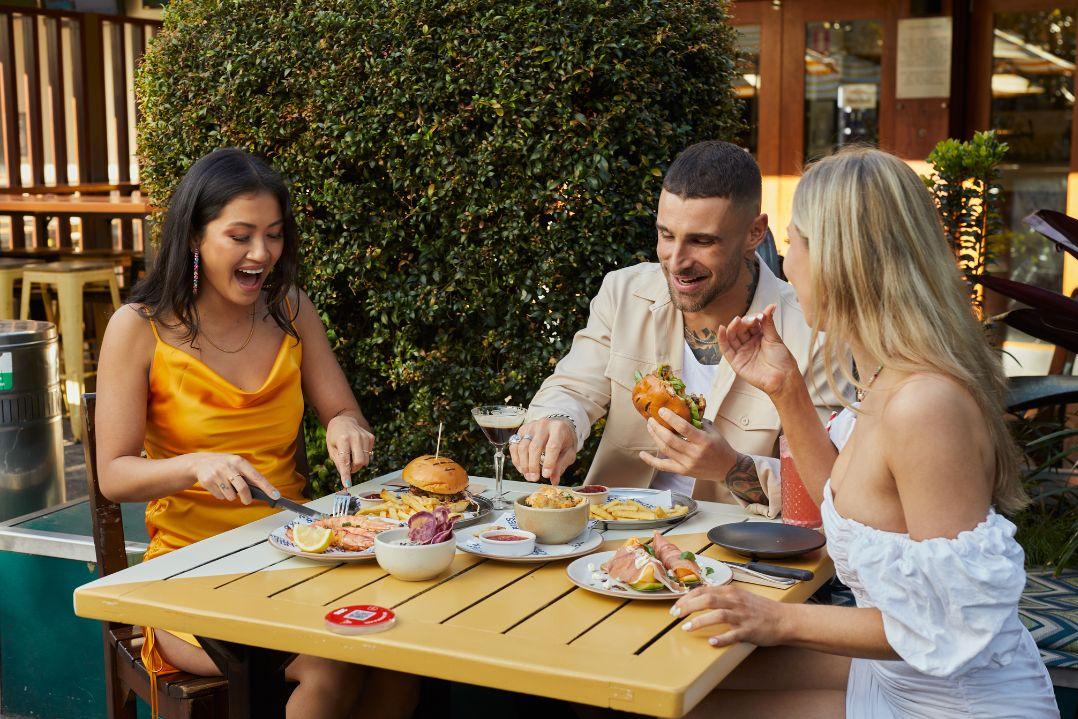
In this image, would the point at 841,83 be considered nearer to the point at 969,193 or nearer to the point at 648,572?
the point at 969,193

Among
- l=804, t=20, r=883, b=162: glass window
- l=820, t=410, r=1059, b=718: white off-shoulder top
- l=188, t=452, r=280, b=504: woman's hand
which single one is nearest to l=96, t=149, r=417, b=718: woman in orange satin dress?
l=188, t=452, r=280, b=504: woman's hand

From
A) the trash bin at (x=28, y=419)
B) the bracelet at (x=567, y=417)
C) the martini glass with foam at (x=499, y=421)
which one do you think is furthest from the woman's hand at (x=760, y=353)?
the trash bin at (x=28, y=419)

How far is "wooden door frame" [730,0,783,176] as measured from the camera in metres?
7.91

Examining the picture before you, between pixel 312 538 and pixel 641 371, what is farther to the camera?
Result: pixel 641 371

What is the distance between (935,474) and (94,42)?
10.8m

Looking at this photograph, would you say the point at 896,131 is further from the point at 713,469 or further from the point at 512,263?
the point at 713,469

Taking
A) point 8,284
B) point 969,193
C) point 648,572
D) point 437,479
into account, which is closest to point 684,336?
point 437,479

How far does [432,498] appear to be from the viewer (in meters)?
2.68

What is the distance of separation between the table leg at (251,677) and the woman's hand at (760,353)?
110 cm

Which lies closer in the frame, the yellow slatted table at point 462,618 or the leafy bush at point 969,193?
the yellow slatted table at point 462,618

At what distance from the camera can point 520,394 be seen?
4.09m

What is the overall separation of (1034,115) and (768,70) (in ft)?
5.64

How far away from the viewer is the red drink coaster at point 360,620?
1.94 m

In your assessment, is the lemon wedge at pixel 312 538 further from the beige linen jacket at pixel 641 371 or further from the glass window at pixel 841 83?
the glass window at pixel 841 83
